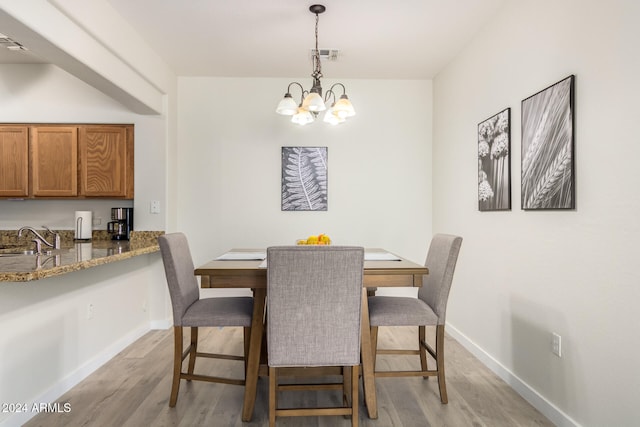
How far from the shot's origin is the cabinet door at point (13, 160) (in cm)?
360

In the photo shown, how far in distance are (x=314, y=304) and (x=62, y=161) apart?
3079mm

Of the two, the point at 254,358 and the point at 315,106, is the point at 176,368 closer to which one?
the point at 254,358

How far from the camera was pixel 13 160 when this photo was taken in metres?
3.61

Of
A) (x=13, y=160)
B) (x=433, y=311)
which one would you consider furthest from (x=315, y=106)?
(x=13, y=160)

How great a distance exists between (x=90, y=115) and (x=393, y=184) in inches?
118

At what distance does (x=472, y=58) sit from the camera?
3.23 m

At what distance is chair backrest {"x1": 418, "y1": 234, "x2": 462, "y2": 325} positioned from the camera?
230 centimetres

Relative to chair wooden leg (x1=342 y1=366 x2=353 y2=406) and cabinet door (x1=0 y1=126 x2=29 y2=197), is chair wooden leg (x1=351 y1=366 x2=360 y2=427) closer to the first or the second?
chair wooden leg (x1=342 y1=366 x2=353 y2=406)

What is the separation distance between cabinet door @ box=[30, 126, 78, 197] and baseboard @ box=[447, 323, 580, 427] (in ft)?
12.2

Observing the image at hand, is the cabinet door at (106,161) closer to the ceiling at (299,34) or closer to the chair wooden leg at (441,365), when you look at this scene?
the ceiling at (299,34)

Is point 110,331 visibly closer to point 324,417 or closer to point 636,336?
point 324,417

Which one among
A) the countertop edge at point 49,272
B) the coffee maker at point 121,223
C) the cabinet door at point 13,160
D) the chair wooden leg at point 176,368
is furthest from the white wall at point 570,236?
the cabinet door at point 13,160

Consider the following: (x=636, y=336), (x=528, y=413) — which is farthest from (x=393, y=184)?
(x=636, y=336)

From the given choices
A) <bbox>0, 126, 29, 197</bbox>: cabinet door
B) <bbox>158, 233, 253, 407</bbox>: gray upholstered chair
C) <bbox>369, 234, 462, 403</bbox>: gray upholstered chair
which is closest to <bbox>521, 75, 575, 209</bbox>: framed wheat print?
<bbox>369, 234, 462, 403</bbox>: gray upholstered chair
